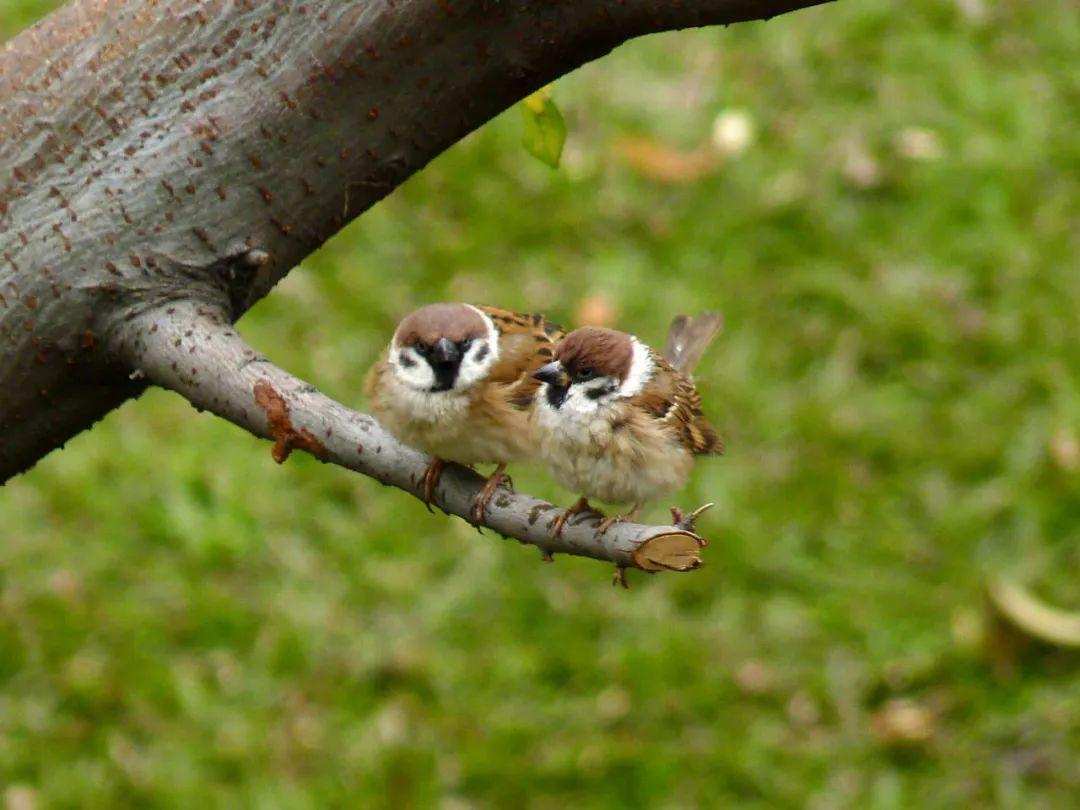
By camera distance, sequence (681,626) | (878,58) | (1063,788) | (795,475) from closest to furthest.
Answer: (1063,788) → (681,626) → (795,475) → (878,58)

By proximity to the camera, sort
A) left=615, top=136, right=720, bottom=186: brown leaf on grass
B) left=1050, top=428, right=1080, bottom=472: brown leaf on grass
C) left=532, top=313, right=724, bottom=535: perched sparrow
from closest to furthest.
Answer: left=532, top=313, right=724, bottom=535: perched sparrow < left=1050, top=428, right=1080, bottom=472: brown leaf on grass < left=615, top=136, right=720, bottom=186: brown leaf on grass

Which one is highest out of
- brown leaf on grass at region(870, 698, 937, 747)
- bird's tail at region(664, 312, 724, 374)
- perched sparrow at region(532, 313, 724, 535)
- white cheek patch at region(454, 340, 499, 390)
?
white cheek patch at region(454, 340, 499, 390)

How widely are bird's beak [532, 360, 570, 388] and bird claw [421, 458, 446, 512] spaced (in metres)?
0.38

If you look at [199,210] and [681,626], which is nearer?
A: [199,210]

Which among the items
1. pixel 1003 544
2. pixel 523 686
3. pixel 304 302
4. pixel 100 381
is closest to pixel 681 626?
pixel 523 686

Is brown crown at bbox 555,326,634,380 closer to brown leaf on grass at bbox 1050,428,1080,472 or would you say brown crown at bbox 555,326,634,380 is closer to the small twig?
the small twig

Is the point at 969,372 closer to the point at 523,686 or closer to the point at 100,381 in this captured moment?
the point at 523,686

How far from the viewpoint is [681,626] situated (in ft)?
17.0

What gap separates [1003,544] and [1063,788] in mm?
972

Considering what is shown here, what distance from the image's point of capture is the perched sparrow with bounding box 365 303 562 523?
2.79 m

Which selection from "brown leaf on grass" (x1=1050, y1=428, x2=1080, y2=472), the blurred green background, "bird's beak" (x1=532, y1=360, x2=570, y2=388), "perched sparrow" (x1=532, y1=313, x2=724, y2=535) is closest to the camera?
"bird's beak" (x1=532, y1=360, x2=570, y2=388)

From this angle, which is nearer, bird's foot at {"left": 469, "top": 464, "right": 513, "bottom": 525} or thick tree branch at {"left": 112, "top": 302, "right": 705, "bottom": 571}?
thick tree branch at {"left": 112, "top": 302, "right": 705, "bottom": 571}

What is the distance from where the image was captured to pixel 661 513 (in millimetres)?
5215

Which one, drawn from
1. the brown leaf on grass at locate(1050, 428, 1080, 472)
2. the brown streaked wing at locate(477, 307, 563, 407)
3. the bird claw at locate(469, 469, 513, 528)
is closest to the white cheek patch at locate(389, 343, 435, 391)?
the brown streaked wing at locate(477, 307, 563, 407)
